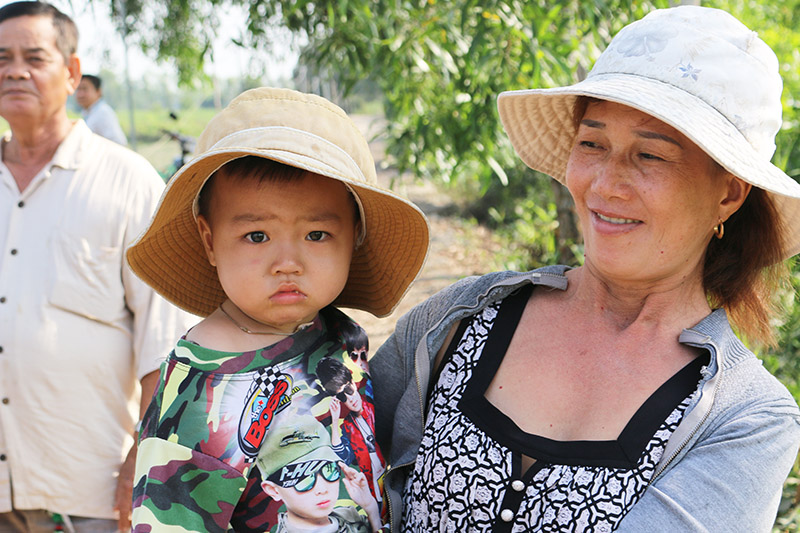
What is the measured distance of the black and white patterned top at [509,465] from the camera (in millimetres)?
1442

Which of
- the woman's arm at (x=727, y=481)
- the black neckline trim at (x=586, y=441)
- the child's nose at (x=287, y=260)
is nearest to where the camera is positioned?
the woman's arm at (x=727, y=481)

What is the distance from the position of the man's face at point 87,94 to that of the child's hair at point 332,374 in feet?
25.7

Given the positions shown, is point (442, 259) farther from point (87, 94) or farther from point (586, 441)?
point (586, 441)

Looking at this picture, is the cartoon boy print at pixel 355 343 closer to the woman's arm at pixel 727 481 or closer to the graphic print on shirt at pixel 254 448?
the graphic print on shirt at pixel 254 448

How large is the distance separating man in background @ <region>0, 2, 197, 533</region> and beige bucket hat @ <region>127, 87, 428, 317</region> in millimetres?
742

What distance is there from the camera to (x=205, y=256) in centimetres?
192

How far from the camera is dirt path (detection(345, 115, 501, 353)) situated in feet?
23.6

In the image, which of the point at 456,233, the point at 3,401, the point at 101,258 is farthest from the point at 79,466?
the point at 456,233

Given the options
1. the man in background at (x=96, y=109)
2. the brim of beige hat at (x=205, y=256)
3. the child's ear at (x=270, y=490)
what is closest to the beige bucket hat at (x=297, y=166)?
the brim of beige hat at (x=205, y=256)

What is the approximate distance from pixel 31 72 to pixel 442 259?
6.89 meters

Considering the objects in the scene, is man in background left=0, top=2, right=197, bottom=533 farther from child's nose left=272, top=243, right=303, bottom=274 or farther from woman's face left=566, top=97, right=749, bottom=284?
woman's face left=566, top=97, right=749, bottom=284

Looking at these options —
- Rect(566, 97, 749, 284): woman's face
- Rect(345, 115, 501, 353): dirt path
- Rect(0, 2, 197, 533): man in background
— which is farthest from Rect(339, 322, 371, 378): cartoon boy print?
Rect(345, 115, 501, 353): dirt path

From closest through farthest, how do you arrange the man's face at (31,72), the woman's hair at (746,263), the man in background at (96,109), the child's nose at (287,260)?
the child's nose at (287,260) → the woman's hair at (746,263) → the man's face at (31,72) → the man in background at (96,109)

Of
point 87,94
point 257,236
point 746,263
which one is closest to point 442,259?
point 87,94
